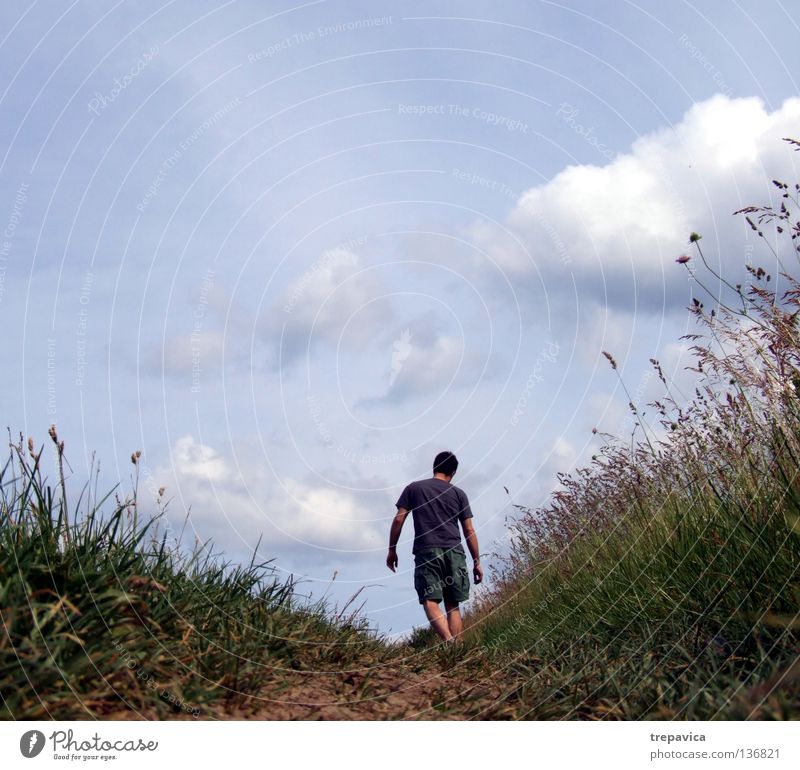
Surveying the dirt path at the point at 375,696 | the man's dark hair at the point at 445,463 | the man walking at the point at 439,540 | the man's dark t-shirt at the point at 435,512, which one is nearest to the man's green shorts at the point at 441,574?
the man walking at the point at 439,540

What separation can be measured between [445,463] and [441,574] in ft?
4.34

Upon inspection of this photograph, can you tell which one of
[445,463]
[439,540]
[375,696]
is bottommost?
[375,696]

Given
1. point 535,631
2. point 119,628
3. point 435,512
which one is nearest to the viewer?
point 119,628

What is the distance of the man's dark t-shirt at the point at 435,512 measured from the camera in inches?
382

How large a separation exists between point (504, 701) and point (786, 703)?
194cm

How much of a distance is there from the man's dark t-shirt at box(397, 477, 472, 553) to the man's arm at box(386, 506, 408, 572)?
0.41ft

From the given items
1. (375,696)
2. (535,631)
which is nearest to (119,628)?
(375,696)

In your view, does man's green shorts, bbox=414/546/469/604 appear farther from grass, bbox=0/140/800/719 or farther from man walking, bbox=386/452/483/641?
grass, bbox=0/140/800/719

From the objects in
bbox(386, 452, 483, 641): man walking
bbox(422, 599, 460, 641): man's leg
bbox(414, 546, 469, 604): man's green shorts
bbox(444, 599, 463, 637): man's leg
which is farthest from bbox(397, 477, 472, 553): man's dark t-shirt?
bbox(444, 599, 463, 637): man's leg

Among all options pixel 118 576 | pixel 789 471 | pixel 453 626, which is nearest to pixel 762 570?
pixel 789 471

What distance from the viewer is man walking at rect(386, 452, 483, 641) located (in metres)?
9.70

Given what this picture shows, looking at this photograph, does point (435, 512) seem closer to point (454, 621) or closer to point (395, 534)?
point (395, 534)

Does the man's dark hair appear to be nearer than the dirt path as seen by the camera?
No

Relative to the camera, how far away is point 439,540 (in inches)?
382
